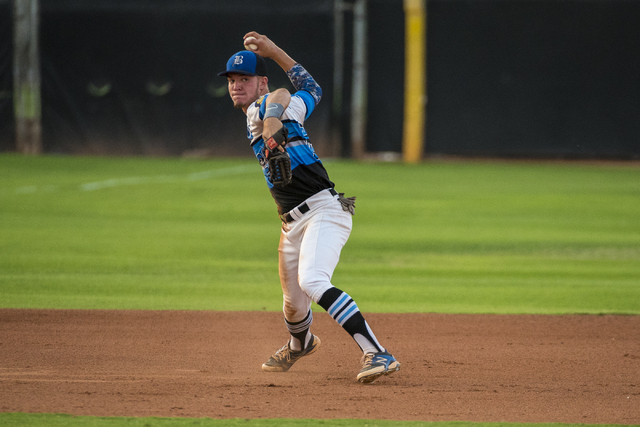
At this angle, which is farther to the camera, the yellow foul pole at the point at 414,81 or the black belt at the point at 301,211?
the yellow foul pole at the point at 414,81

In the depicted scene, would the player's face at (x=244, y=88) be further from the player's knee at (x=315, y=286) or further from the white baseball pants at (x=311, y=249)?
the player's knee at (x=315, y=286)

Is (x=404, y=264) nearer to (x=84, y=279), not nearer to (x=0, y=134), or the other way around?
(x=84, y=279)

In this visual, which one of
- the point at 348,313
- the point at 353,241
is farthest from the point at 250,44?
the point at 353,241

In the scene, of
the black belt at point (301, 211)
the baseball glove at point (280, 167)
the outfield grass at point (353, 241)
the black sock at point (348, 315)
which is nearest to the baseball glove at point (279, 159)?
the baseball glove at point (280, 167)

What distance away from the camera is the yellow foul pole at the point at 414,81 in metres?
24.1

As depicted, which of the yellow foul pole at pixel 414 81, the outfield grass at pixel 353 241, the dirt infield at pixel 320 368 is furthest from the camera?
the yellow foul pole at pixel 414 81

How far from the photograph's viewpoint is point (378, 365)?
4898 millimetres

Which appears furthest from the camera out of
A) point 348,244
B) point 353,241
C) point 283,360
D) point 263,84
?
point 353,241

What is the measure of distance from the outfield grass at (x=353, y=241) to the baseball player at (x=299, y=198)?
2748 millimetres

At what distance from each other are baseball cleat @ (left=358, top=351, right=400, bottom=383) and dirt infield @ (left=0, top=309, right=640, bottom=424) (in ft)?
0.39

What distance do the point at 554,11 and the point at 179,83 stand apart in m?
11.0

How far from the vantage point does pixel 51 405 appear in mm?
4613

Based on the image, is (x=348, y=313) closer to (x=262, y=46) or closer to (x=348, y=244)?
(x=262, y=46)

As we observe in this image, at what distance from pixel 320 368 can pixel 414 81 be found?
19.4 meters
